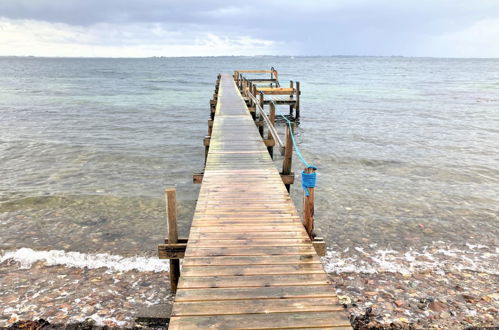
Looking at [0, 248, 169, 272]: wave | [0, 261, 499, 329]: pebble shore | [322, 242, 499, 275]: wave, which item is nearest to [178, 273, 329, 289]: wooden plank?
[0, 261, 499, 329]: pebble shore

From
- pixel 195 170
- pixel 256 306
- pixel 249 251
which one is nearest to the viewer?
pixel 256 306

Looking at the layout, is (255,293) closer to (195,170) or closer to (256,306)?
A: (256,306)

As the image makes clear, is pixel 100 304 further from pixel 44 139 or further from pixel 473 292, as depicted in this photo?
pixel 44 139

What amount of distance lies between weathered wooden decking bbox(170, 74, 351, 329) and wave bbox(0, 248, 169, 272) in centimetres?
204

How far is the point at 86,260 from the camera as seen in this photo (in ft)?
24.7

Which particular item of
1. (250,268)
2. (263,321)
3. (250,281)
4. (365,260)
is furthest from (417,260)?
(263,321)

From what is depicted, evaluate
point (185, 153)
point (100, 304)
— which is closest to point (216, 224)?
point (100, 304)

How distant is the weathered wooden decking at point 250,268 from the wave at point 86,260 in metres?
2.04

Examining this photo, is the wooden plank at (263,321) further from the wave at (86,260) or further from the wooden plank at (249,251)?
the wave at (86,260)

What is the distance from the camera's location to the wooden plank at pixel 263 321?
3408 millimetres

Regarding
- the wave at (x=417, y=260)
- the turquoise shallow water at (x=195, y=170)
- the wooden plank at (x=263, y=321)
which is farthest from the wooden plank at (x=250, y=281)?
the turquoise shallow water at (x=195, y=170)

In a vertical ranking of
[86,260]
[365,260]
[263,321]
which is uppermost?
[263,321]

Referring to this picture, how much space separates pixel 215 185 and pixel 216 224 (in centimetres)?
178

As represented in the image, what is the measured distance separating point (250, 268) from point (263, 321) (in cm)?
94
